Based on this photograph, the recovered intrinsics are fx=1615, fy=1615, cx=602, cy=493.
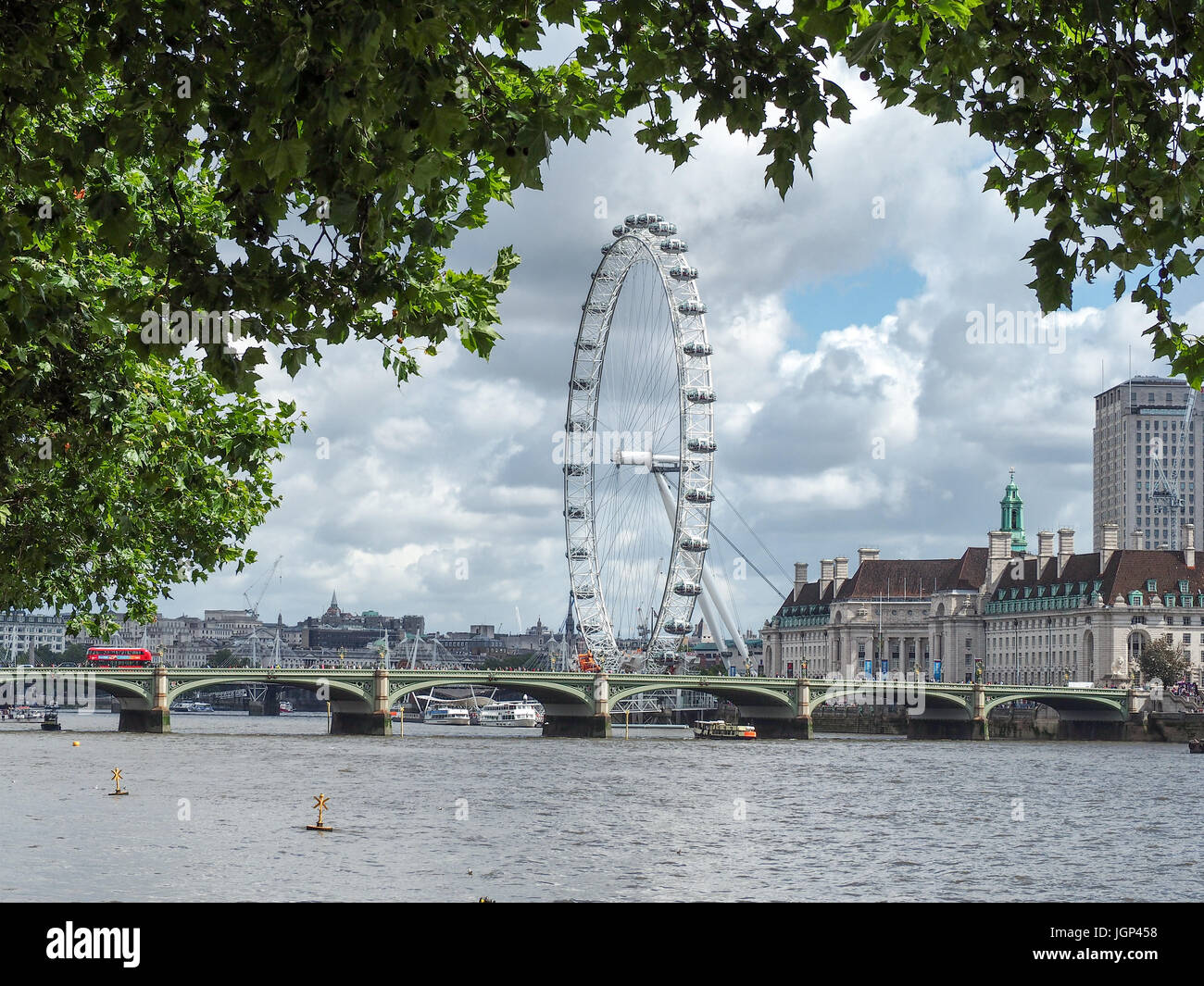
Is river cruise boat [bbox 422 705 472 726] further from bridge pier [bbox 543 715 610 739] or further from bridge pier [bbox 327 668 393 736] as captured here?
bridge pier [bbox 327 668 393 736]

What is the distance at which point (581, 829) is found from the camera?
169 feet

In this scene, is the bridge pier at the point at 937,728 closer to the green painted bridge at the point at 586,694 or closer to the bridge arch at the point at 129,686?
the green painted bridge at the point at 586,694

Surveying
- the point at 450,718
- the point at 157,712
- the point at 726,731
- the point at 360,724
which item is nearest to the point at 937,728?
the point at 726,731

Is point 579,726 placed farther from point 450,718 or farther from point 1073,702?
point 450,718

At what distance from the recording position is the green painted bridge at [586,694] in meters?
117

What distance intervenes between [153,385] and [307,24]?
17091 millimetres

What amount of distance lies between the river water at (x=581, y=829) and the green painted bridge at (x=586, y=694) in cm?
2153

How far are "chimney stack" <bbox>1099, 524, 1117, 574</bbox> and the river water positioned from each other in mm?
96715

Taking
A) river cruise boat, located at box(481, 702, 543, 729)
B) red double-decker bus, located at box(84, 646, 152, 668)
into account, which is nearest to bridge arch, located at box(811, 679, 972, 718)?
river cruise boat, located at box(481, 702, 543, 729)

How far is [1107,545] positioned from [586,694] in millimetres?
91546

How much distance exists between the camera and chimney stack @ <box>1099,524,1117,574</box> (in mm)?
189113

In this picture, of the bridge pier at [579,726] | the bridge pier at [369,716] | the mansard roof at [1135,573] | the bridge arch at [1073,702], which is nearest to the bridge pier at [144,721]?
the bridge pier at [369,716]

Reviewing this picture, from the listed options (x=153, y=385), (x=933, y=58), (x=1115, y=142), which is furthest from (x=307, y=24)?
(x=153, y=385)

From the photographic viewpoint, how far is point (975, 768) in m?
93.3
